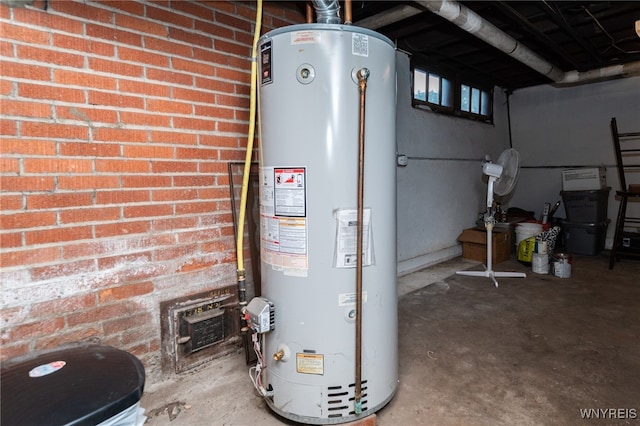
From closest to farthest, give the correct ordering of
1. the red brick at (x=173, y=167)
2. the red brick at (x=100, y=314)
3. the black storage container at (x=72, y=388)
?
the black storage container at (x=72, y=388), the red brick at (x=100, y=314), the red brick at (x=173, y=167)

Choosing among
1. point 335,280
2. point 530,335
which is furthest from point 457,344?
point 335,280

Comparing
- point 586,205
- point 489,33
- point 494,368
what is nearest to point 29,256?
point 494,368

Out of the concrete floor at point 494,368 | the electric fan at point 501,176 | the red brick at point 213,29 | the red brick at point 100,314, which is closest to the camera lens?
the red brick at point 100,314

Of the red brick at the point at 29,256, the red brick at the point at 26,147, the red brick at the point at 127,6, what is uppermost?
the red brick at the point at 127,6

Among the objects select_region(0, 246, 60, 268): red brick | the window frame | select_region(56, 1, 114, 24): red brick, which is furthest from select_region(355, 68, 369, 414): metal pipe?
the window frame

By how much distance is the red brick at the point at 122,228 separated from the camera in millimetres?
1720

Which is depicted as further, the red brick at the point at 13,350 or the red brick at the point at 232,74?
the red brick at the point at 232,74

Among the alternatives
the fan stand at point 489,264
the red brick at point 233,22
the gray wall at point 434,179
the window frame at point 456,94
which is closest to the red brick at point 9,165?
the red brick at point 233,22

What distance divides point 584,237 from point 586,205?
1.45ft

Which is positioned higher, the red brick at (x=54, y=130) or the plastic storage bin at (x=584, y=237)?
the red brick at (x=54, y=130)

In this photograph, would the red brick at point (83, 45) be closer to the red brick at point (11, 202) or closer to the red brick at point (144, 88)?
the red brick at point (144, 88)

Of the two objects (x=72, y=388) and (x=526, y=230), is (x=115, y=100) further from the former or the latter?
Answer: (x=526, y=230)

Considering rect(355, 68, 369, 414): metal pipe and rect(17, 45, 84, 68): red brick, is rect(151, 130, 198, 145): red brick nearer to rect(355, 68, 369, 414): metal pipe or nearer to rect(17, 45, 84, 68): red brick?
rect(17, 45, 84, 68): red brick

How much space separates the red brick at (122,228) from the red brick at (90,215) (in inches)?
1.3
